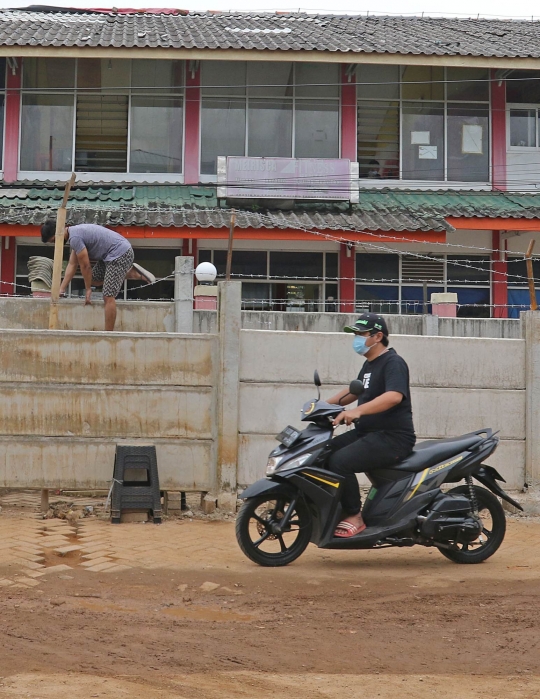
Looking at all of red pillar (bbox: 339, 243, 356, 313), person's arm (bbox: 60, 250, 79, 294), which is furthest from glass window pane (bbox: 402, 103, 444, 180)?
person's arm (bbox: 60, 250, 79, 294)

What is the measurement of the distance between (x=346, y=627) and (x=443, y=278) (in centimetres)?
1472

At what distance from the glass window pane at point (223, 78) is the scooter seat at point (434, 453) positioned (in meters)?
13.7

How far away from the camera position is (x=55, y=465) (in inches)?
313

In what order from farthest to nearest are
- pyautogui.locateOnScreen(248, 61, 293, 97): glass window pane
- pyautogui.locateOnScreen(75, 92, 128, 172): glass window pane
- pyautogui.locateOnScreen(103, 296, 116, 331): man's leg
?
pyautogui.locateOnScreen(248, 61, 293, 97): glass window pane → pyautogui.locateOnScreen(75, 92, 128, 172): glass window pane → pyautogui.locateOnScreen(103, 296, 116, 331): man's leg

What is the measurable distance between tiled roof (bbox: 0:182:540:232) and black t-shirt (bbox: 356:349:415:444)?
32.7 feet

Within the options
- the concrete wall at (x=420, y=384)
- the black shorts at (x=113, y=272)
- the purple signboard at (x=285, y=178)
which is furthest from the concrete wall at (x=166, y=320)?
the purple signboard at (x=285, y=178)

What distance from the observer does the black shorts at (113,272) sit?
9.09 m

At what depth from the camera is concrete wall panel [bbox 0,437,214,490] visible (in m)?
7.94

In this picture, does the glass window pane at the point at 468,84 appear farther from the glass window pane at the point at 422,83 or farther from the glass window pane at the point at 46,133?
the glass window pane at the point at 46,133

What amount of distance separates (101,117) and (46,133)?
1179 mm

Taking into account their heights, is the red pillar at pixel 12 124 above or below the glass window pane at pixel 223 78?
below

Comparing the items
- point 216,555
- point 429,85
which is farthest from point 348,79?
point 216,555

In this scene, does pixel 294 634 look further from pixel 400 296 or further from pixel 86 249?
pixel 400 296

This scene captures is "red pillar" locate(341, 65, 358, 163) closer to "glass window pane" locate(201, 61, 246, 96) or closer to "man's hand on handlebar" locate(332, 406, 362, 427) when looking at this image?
"glass window pane" locate(201, 61, 246, 96)
